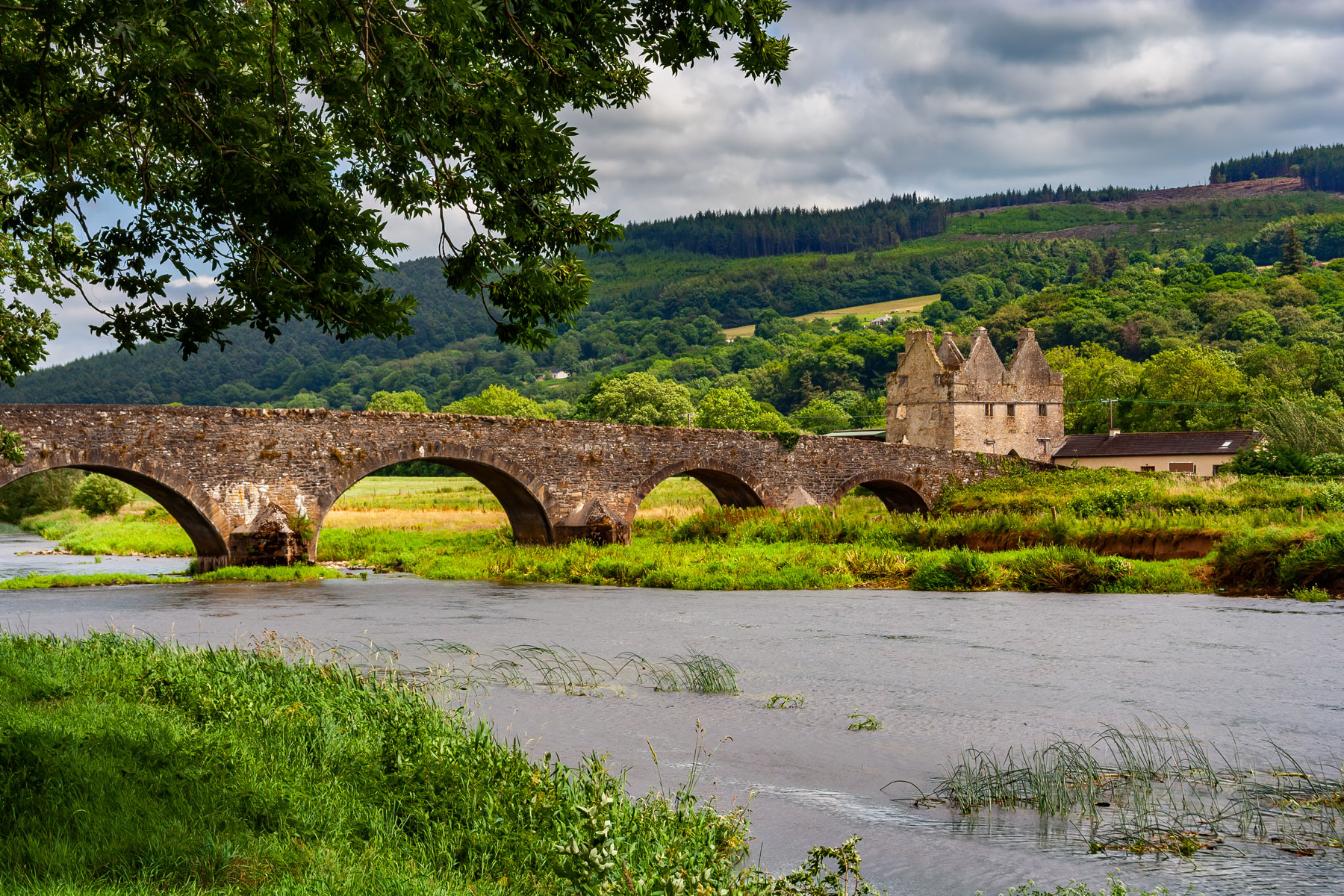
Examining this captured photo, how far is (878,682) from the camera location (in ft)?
39.9

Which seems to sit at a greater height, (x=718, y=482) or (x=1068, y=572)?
(x=718, y=482)

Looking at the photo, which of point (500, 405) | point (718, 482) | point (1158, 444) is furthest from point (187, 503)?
Result: point (500, 405)

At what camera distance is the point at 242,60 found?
22.8 feet

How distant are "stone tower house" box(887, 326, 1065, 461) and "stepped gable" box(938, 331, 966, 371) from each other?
34 mm

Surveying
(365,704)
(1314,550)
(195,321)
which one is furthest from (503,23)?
(1314,550)

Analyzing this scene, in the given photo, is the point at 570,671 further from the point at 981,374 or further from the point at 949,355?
the point at 949,355

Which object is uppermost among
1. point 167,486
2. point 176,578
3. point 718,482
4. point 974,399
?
point 974,399

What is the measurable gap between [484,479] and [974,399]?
2747cm

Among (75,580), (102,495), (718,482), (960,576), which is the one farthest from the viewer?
(102,495)

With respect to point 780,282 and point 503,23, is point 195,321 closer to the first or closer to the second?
point 503,23

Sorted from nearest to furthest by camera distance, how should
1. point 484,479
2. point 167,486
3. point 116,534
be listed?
point 167,486
point 484,479
point 116,534

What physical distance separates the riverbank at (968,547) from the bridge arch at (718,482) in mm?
1280

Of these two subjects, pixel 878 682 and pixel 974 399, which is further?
pixel 974 399

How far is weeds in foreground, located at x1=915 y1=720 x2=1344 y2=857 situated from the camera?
6676 mm
